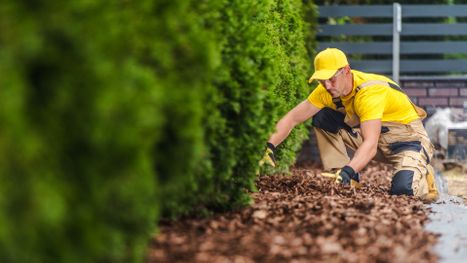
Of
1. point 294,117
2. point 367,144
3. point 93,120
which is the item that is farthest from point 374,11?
point 93,120

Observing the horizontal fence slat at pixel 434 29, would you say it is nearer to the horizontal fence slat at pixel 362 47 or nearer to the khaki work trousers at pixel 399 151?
the horizontal fence slat at pixel 362 47

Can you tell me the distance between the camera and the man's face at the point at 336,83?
702cm

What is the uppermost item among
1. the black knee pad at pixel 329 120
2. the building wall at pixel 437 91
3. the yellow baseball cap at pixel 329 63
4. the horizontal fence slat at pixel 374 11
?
the horizontal fence slat at pixel 374 11

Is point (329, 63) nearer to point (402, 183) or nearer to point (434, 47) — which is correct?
point (402, 183)

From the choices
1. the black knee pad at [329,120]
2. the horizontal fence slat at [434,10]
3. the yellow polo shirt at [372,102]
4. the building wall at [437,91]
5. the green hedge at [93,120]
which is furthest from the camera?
the horizontal fence slat at [434,10]

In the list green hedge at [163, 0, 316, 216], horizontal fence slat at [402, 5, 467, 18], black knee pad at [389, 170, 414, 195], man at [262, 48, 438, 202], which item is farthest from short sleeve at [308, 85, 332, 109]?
horizontal fence slat at [402, 5, 467, 18]

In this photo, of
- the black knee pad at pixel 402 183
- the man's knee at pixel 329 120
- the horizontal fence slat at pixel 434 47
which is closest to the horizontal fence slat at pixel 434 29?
the horizontal fence slat at pixel 434 47

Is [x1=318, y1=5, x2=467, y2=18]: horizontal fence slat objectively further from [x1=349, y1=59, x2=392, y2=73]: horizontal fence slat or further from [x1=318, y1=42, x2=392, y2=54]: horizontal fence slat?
[x1=349, y1=59, x2=392, y2=73]: horizontal fence slat

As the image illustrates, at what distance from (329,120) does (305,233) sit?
10.8 feet

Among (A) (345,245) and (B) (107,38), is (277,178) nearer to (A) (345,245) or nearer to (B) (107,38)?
(A) (345,245)

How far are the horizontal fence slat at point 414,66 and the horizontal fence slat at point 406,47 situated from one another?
0.41 feet

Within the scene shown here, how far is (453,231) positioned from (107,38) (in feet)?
9.05

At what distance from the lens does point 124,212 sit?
3459 millimetres

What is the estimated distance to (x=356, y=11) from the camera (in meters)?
11.2
